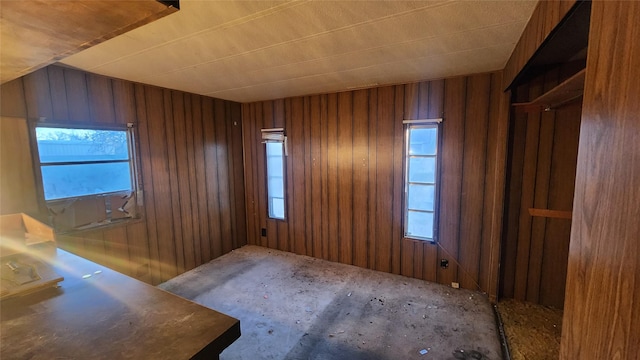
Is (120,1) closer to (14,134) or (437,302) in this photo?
(14,134)

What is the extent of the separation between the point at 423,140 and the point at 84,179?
369 centimetres

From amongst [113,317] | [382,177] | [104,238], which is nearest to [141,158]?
[104,238]

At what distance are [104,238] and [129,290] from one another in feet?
7.46

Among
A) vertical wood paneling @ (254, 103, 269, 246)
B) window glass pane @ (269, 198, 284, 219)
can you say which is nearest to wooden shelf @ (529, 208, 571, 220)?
window glass pane @ (269, 198, 284, 219)

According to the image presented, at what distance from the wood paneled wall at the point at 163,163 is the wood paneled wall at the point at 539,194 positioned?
3.75 meters

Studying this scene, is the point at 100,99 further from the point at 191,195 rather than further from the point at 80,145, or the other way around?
the point at 191,195

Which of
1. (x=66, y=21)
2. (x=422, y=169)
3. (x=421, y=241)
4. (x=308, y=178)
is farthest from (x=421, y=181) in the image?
(x=66, y=21)

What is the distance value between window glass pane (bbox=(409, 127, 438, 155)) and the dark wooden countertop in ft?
9.54

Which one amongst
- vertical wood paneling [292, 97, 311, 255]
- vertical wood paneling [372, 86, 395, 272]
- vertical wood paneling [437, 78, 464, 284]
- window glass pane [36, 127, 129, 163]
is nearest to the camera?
window glass pane [36, 127, 129, 163]

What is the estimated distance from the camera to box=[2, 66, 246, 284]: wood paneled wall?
8.29 ft

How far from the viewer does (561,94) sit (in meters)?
1.72

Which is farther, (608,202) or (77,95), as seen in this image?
(77,95)

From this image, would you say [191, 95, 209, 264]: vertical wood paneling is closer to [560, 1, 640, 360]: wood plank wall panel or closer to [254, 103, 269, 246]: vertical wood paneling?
[254, 103, 269, 246]: vertical wood paneling

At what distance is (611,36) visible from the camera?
1.95 feet
